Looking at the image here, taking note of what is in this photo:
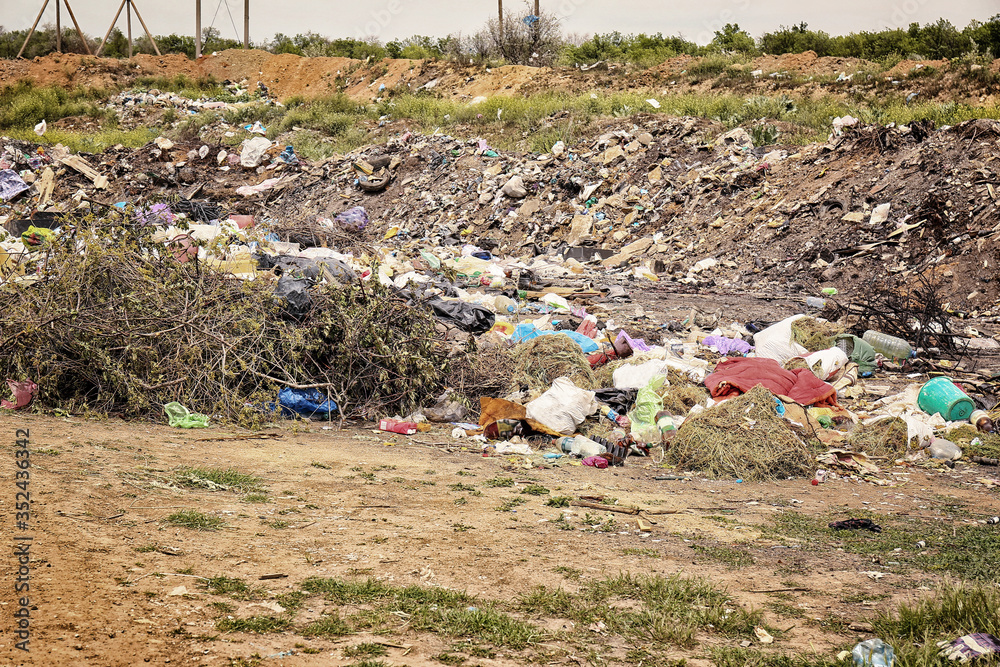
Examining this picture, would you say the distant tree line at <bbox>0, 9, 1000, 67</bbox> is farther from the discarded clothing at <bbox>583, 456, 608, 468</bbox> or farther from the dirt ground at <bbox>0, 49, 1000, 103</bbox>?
the discarded clothing at <bbox>583, 456, 608, 468</bbox>

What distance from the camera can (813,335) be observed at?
6.90 meters

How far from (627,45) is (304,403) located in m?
25.8

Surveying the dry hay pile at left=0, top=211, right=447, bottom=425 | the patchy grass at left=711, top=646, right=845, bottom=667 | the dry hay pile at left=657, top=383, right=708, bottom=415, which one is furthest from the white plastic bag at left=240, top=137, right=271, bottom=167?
the patchy grass at left=711, top=646, right=845, bottom=667

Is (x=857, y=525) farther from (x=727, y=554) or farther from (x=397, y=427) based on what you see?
(x=397, y=427)

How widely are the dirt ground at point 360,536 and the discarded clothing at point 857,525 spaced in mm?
187

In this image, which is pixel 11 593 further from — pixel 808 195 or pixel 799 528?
pixel 808 195

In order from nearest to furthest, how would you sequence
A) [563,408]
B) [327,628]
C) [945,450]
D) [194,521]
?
1. [327,628]
2. [194,521]
3. [945,450]
4. [563,408]

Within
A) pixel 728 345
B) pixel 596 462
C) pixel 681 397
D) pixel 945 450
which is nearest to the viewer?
pixel 596 462

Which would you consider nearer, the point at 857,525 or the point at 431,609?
the point at 431,609

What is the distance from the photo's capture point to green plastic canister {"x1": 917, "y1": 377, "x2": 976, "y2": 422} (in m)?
5.47

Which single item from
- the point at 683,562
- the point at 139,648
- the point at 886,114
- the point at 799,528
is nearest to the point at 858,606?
the point at 683,562

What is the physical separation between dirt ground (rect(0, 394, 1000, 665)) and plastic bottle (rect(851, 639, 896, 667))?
0.40ft

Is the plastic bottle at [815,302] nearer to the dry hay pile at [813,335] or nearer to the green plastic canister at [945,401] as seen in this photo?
the dry hay pile at [813,335]

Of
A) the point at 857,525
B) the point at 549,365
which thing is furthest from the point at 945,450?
the point at 549,365
